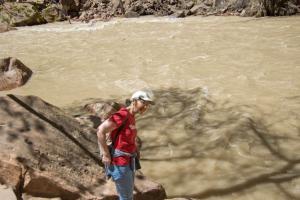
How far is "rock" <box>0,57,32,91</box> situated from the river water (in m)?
0.31

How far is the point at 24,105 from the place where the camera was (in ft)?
16.3

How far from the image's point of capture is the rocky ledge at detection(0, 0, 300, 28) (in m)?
17.3

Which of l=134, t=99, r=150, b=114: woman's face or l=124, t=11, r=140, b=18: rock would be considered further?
l=124, t=11, r=140, b=18: rock

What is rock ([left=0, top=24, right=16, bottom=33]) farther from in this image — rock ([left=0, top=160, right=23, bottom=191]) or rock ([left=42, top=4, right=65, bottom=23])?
rock ([left=0, top=160, right=23, bottom=191])

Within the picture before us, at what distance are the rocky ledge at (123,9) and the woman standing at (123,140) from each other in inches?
580

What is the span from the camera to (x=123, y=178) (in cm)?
352

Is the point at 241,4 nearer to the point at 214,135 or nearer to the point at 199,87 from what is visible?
the point at 199,87

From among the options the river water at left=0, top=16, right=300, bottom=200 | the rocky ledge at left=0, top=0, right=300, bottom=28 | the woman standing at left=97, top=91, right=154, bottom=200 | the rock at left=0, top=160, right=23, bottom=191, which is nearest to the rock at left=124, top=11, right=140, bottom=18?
the rocky ledge at left=0, top=0, right=300, bottom=28

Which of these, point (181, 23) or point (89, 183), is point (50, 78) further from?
point (181, 23)

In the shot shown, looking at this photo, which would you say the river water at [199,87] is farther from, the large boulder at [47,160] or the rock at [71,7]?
the rock at [71,7]

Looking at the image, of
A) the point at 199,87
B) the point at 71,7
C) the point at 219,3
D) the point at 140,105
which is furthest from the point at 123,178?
the point at 71,7

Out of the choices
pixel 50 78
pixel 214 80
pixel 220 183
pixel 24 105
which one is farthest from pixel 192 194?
pixel 50 78

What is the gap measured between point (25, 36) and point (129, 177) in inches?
542

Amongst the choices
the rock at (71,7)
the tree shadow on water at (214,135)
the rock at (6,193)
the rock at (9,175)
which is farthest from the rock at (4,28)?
the rock at (6,193)
